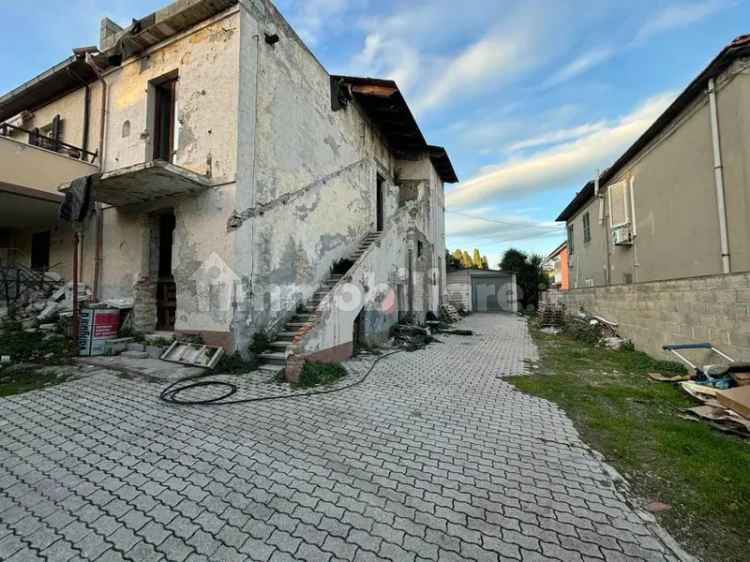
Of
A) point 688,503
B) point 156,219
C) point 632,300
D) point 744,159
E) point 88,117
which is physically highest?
point 88,117

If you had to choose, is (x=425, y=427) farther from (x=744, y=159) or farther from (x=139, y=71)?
(x=139, y=71)

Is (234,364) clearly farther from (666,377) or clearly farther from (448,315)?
(448,315)

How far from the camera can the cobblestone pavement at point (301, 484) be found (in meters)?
1.96

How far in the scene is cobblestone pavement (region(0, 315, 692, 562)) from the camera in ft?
6.41

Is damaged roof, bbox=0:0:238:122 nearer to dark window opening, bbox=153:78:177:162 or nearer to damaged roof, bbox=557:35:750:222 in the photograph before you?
dark window opening, bbox=153:78:177:162

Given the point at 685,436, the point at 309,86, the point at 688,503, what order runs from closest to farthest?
the point at 688,503 → the point at 685,436 → the point at 309,86

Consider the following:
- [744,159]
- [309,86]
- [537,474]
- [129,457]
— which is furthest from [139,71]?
[744,159]

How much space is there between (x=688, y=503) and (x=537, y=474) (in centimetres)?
101

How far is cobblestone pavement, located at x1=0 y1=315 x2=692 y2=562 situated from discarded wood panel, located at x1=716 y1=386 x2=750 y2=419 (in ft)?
6.34

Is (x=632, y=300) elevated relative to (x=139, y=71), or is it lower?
lower

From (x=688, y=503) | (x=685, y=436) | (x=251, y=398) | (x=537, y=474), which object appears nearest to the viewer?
(x=688, y=503)

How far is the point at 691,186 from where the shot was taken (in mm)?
8203

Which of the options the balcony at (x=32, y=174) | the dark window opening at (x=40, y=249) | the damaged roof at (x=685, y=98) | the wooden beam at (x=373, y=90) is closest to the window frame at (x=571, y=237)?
the damaged roof at (x=685, y=98)

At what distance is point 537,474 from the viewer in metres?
2.79
